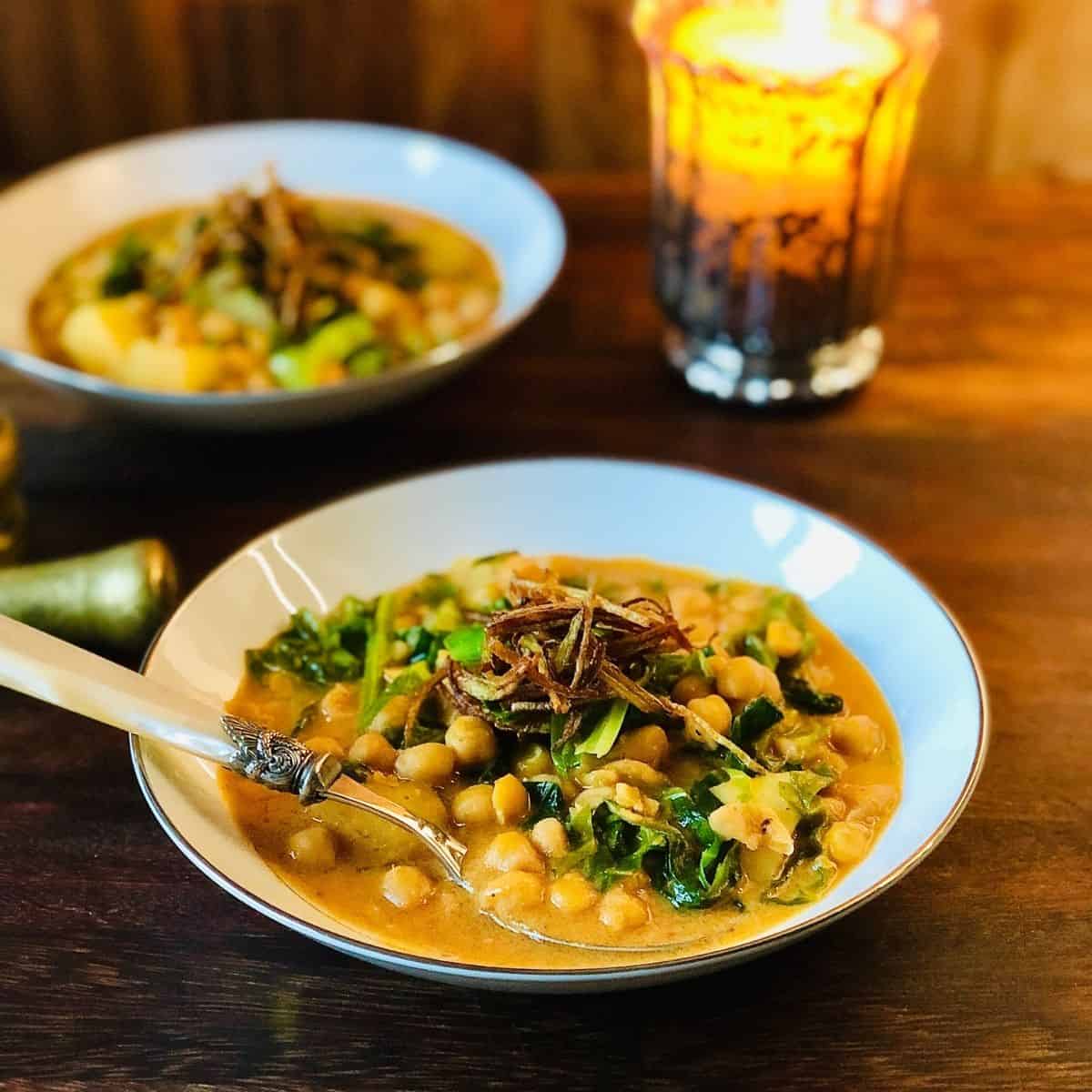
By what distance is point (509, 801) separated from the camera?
57.6 inches

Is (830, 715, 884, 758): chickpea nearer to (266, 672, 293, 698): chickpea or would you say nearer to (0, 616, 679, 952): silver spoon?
(0, 616, 679, 952): silver spoon

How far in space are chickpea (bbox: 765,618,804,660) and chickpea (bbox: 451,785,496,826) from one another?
44 cm

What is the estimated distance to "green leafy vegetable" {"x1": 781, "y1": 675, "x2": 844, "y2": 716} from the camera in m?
1.61

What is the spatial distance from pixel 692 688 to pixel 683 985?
349mm

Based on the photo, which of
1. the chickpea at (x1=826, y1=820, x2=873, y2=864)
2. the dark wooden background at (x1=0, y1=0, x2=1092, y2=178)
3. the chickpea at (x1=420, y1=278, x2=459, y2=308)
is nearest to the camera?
the chickpea at (x1=826, y1=820, x2=873, y2=864)

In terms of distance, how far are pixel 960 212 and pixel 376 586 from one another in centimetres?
191

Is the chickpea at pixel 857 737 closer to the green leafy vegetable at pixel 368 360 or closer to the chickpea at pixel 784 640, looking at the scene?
the chickpea at pixel 784 640

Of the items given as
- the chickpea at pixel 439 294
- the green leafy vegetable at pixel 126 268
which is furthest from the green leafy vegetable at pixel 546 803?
the green leafy vegetable at pixel 126 268

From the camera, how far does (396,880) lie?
54.2 inches

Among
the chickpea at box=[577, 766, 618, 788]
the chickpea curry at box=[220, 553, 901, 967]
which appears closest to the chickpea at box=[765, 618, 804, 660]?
the chickpea curry at box=[220, 553, 901, 967]

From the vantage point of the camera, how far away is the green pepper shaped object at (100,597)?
1.76 m

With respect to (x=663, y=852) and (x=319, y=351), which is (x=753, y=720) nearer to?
(x=663, y=852)

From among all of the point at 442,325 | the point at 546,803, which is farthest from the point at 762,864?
the point at 442,325

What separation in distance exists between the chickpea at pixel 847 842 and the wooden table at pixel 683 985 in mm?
100
